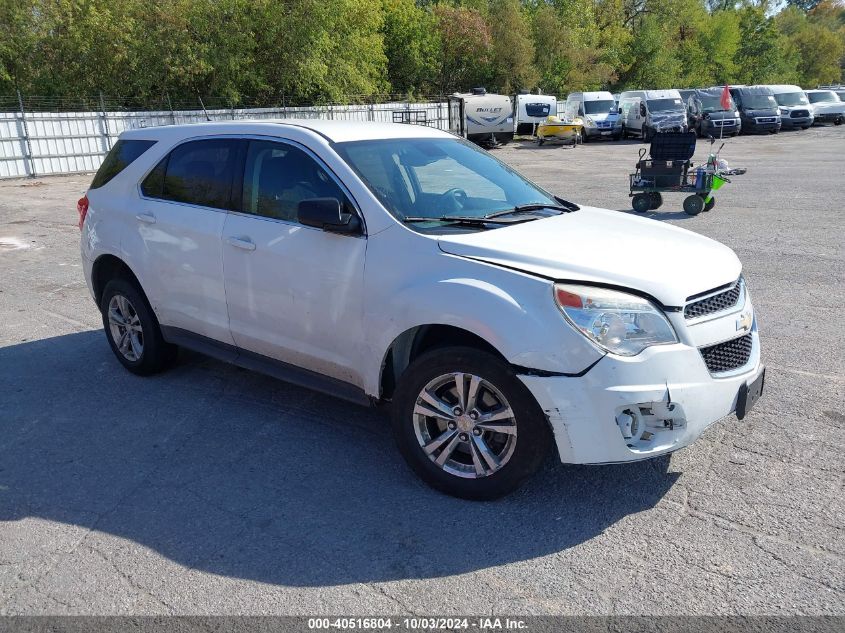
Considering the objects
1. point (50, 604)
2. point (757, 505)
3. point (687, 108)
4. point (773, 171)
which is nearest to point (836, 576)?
point (757, 505)

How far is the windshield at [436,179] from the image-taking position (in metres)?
4.14

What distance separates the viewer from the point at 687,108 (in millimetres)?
32969

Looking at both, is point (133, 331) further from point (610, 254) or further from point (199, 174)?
point (610, 254)

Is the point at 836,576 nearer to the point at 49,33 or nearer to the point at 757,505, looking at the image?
the point at 757,505

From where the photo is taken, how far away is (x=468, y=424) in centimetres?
360

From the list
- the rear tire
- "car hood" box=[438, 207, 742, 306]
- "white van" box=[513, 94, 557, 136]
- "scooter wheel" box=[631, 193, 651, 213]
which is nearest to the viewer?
"car hood" box=[438, 207, 742, 306]

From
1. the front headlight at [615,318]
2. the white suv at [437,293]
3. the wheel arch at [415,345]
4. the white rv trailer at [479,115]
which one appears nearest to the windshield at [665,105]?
the white rv trailer at [479,115]

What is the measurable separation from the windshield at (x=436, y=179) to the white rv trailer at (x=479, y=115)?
2774 cm

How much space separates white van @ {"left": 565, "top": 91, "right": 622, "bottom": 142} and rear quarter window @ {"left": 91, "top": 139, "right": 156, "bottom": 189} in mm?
31308

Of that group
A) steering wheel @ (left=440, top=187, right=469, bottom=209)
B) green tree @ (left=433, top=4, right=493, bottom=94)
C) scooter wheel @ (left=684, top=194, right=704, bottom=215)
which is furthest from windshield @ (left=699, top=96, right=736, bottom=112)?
steering wheel @ (left=440, top=187, right=469, bottom=209)

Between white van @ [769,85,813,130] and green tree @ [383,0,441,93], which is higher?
green tree @ [383,0,441,93]

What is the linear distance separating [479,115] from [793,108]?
15.4 m

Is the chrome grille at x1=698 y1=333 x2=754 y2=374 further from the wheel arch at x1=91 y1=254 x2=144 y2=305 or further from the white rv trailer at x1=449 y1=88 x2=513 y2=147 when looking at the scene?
the white rv trailer at x1=449 y1=88 x2=513 y2=147

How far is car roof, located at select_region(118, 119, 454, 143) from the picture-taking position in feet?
14.7
